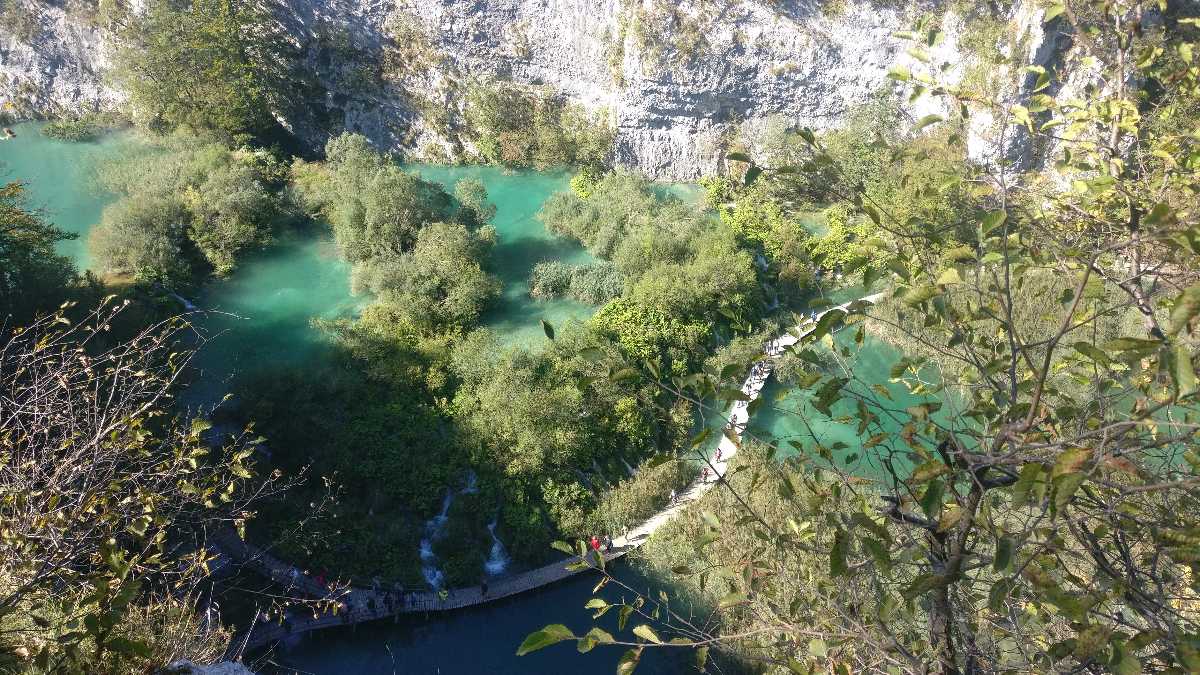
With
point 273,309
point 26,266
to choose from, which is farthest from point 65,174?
point 26,266

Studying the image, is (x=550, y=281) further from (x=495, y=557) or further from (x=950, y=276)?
(x=950, y=276)

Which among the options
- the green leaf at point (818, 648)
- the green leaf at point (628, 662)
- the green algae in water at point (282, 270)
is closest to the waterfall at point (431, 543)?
the green algae in water at point (282, 270)

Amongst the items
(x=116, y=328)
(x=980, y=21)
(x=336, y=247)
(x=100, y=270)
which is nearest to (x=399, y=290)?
(x=336, y=247)

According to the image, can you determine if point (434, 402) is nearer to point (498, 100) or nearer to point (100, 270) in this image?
point (100, 270)

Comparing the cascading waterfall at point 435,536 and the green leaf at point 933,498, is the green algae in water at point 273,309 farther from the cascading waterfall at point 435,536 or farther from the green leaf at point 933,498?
the green leaf at point 933,498

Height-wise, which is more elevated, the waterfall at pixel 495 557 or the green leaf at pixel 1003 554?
the green leaf at pixel 1003 554
